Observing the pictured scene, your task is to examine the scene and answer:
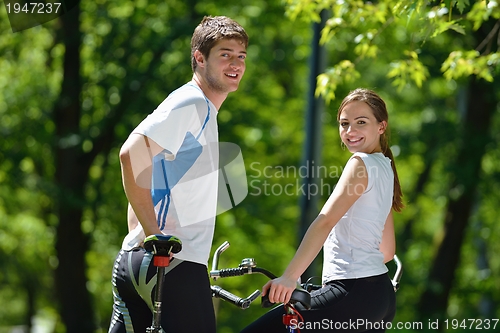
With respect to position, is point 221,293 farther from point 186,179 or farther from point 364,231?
point 364,231

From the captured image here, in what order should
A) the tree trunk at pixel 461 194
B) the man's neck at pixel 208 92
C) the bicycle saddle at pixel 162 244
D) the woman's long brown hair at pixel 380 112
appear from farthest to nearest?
1. the tree trunk at pixel 461 194
2. the woman's long brown hair at pixel 380 112
3. the man's neck at pixel 208 92
4. the bicycle saddle at pixel 162 244

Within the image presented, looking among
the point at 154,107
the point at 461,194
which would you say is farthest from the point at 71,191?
the point at 461,194

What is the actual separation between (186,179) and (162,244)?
0.35m

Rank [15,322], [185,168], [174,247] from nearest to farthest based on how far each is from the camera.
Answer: [174,247] → [185,168] → [15,322]

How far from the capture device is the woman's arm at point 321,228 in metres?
2.90

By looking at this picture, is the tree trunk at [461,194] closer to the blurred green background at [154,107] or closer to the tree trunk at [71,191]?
the blurred green background at [154,107]

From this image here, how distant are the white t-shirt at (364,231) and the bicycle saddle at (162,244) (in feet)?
2.48

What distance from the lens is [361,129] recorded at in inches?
130

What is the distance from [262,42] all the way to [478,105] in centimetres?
387

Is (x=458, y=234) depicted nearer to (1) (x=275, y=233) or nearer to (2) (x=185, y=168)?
(1) (x=275, y=233)

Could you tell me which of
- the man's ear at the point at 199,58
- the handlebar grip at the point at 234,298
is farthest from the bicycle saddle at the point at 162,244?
the man's ear at the point at 199,58

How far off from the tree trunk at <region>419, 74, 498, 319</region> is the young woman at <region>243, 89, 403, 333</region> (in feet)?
27.2

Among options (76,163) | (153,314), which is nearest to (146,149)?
(153,314)

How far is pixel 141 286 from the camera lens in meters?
2.96
